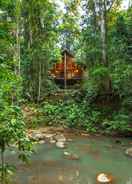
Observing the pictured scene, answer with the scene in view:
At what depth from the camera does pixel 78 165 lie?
23.5ft

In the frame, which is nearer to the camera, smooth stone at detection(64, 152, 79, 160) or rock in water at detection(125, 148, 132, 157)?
smooth stone at detection(64, 152, 79, 160)

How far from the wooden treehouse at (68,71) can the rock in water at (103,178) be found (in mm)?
13802

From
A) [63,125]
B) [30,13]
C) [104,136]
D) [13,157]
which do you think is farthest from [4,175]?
[30,13]

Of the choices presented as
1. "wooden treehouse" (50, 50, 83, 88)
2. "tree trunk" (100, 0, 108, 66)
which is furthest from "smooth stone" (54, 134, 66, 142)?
"wooden treehouse" (50, 50, 83, 88)

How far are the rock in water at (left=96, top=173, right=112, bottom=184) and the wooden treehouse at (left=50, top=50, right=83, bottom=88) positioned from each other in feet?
45.3

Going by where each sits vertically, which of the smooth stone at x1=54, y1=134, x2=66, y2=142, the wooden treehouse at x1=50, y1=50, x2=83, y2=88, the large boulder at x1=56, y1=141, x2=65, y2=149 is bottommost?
the smooth stone at x1=54, y1=134, x2=66, y2=142

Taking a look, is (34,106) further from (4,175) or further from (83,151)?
(4,175)

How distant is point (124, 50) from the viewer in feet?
36.4

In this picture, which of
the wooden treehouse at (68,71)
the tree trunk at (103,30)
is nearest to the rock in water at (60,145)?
the tree trunk at (103,30)

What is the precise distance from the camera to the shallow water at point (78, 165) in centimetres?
612

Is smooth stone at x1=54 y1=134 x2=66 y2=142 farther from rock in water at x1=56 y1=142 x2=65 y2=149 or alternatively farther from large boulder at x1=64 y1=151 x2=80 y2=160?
large boulder at x1=64 y1=151 x2=80 y2=160

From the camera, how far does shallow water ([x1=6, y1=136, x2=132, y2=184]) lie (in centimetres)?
612

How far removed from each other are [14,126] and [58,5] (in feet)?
46.6

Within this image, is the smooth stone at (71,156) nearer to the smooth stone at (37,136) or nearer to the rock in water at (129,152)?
the rock in water at (129,152)
